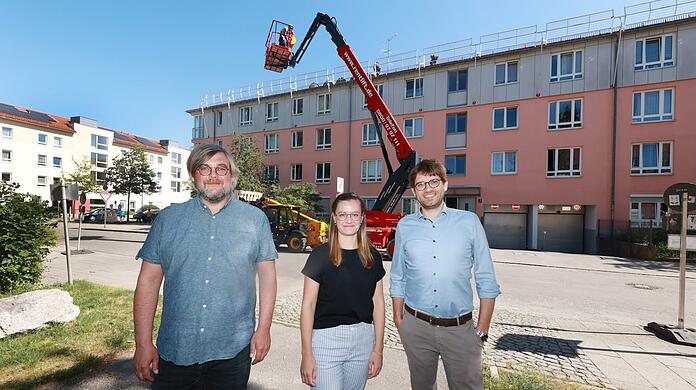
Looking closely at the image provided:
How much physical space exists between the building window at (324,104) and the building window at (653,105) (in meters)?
19.7

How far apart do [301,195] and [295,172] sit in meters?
5.22

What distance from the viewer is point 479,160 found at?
2283 centimetres

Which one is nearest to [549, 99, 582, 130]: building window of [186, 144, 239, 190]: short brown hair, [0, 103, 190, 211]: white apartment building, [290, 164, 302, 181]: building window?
[290, 164, 302, 181]: building window

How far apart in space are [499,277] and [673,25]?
18.7 metres

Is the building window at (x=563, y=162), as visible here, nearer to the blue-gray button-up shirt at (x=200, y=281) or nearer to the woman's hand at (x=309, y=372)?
the woman's hand at (x=309, y=372)

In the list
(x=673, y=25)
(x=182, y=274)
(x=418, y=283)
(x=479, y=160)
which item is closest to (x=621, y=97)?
(x=673, y=25)

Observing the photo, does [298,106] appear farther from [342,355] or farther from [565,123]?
[342,355]

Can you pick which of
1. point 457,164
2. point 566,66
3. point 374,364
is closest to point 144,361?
point 374,364

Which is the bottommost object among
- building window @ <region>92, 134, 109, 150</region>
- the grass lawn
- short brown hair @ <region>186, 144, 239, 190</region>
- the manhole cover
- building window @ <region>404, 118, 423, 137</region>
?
the manhole cover

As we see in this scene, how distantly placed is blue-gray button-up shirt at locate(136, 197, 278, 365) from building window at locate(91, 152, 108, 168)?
180 ft

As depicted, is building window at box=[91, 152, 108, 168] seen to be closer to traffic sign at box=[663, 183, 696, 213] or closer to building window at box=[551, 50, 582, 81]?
building window at box=[551, 50, 582, 81]

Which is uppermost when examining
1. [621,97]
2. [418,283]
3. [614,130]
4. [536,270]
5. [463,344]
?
[621,97]

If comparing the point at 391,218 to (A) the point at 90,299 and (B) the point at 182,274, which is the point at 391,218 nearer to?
(A) the point at 90,299

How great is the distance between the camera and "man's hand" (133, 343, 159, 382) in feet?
7.06
